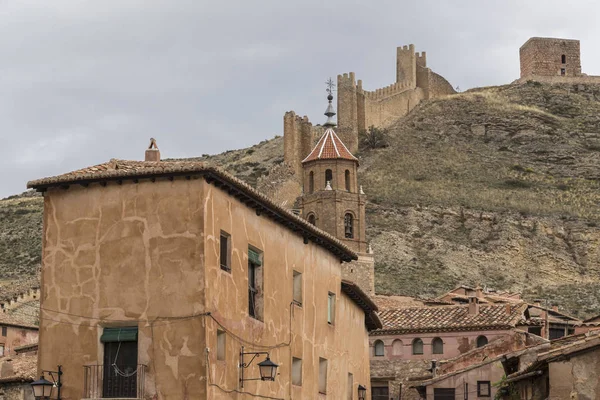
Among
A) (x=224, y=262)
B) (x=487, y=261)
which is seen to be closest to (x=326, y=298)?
(x=224, y=262)

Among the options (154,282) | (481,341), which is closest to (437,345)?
(481,341)

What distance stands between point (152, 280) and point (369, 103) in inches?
3693

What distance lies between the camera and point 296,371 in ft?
107

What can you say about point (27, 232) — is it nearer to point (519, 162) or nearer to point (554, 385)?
point (519, 162)

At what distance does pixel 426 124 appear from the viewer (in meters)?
125

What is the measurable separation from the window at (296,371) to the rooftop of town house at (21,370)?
21.4 ft

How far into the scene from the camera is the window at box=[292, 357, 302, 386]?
32562mm

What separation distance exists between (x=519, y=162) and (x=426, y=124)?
10618 mm

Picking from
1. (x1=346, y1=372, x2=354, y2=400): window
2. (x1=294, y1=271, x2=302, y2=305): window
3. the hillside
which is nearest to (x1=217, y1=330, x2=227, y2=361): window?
(x1=294, y1=271, x2=302, y2=305): window

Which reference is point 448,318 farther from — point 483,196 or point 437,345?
point 483,196

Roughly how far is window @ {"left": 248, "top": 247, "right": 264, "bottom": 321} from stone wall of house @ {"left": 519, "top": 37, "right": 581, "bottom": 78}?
392ft

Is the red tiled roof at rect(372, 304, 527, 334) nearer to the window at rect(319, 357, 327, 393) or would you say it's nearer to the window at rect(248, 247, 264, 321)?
the window at rect(319, 357, 327, 393)

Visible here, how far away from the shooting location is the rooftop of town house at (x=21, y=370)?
32.1m

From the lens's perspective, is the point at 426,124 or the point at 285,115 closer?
the point at 285,115
